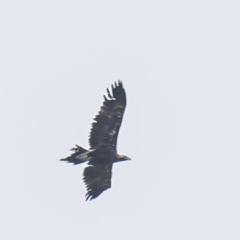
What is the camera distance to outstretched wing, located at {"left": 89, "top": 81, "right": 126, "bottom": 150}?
34156mm

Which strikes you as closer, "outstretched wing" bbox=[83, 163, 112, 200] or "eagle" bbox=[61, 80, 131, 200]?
"eagle" bbox=[61, 80, 131, 200]

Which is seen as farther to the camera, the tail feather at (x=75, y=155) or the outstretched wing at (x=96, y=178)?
the outstretched wing at (x=96, y=178)

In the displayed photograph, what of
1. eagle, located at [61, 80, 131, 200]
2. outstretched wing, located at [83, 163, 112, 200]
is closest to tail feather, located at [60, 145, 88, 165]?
eagle, located at [61, 80, 131, 200]

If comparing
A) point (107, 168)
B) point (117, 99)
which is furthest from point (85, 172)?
point (117, 99)

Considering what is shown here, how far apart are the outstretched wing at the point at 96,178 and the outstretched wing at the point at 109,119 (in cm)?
145

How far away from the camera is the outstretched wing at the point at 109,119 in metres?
34.2

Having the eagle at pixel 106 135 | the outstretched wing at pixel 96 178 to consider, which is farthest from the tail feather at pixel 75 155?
the outstretched wing at pixel 96 178

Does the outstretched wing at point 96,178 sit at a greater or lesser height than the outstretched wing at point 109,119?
lesser

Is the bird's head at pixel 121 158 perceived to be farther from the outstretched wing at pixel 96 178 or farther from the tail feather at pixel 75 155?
the tail feather at pixel 75 155

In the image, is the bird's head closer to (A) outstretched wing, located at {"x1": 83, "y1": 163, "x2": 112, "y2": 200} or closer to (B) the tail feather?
(A) outstretched wing, located at {"x1": 83, "y1": 163, "x2": 112, "y2": 200}

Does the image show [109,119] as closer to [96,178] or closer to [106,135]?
[106,135]

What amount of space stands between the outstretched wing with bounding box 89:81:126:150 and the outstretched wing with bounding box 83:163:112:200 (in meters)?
1.45

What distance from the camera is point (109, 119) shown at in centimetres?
3447

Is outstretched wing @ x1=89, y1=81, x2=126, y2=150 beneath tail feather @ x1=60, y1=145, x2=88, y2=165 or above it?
above
